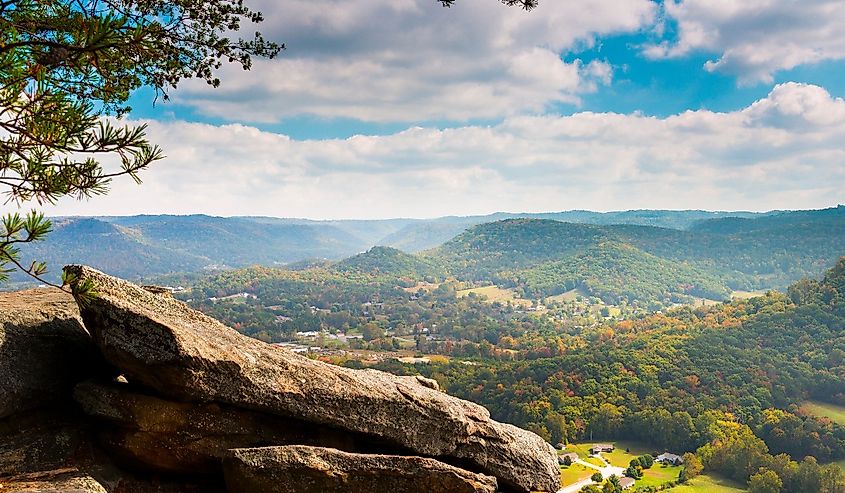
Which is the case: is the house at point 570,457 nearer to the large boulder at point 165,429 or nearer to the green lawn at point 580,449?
the green lawn at point 580,449

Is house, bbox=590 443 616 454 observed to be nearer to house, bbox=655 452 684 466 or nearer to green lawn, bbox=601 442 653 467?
green lawn, bbox=601 442 653 467

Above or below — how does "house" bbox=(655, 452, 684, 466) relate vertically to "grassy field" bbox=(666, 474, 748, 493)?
below

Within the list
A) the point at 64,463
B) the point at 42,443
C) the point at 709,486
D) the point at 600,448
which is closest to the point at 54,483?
the point at 64,463

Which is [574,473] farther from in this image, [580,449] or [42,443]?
[42,443]

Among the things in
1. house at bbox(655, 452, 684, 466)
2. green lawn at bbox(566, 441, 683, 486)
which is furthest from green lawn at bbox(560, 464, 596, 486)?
house at bbox(655, 452, 684, 466)

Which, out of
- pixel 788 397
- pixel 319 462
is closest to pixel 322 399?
pixel 319 462

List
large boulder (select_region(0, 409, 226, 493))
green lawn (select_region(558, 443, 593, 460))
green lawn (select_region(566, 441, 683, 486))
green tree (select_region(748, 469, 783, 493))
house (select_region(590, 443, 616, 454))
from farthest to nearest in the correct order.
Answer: house (select_region(590, 443, 616, 454))
green lawn (select_region(558, 443, 593, 460))
green lawn (select_region(566, 441, 683, 486))
green tree (select_region(748, 469, 783, 493))
large boulder (select_region(0, 409, 226, 493))
